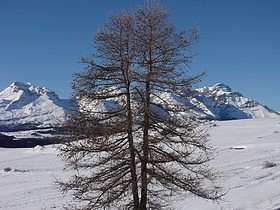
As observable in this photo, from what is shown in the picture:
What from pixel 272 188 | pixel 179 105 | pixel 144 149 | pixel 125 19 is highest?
pixel 125 19

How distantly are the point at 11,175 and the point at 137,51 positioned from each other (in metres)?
47.5

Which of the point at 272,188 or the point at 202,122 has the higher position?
the point at 202,122

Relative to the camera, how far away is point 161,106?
16.3m

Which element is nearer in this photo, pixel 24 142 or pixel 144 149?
pixel 144 149

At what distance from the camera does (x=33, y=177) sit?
180 ft

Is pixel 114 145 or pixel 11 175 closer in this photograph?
pixel 114 145

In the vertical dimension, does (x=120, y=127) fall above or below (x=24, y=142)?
below

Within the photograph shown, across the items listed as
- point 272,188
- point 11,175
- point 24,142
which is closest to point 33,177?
point 11,175

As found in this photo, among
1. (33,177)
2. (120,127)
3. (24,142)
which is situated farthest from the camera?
(24,142)

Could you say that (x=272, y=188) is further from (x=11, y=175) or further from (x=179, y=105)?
(x=11, y=175)

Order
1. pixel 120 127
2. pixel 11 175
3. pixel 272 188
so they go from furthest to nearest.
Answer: pixel 11 175
pixel 272 188
pixel 120 127

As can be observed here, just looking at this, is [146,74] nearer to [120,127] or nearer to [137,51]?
[137,51]

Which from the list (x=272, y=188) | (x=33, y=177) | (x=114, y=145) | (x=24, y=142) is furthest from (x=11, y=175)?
(x=24, y=142)

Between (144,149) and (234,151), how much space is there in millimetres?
60886
